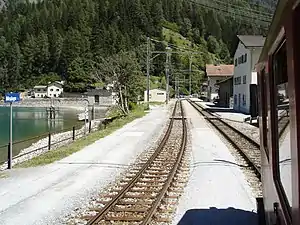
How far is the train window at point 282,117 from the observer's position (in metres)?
3.22

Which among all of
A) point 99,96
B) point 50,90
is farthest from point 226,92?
point 50,90

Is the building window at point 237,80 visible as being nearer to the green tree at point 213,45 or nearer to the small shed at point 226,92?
the small shed at point 226,92

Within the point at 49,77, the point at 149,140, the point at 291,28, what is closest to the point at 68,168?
the point at 149,140

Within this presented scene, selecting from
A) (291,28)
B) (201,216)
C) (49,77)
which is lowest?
(201,216)

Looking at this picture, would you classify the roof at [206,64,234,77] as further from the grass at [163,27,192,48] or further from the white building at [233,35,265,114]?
the grass at [163,27,192,48]

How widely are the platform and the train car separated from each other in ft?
11.0

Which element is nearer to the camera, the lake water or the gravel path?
the gravel path

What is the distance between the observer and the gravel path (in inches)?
329

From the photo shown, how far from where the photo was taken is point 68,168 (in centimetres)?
Answer: 1368

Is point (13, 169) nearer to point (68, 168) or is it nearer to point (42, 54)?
point (68, 168)

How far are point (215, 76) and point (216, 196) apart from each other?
80.7 metres

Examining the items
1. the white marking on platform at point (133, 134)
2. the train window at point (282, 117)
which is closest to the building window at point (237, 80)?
the white marking on platform at point (133, 134)

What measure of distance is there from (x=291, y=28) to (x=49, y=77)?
148935 millimetres

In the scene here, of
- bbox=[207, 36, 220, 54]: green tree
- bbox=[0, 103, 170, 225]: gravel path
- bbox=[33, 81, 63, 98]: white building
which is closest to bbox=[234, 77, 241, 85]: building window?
bbox=[0, 103, 170, 225]: gravel path
